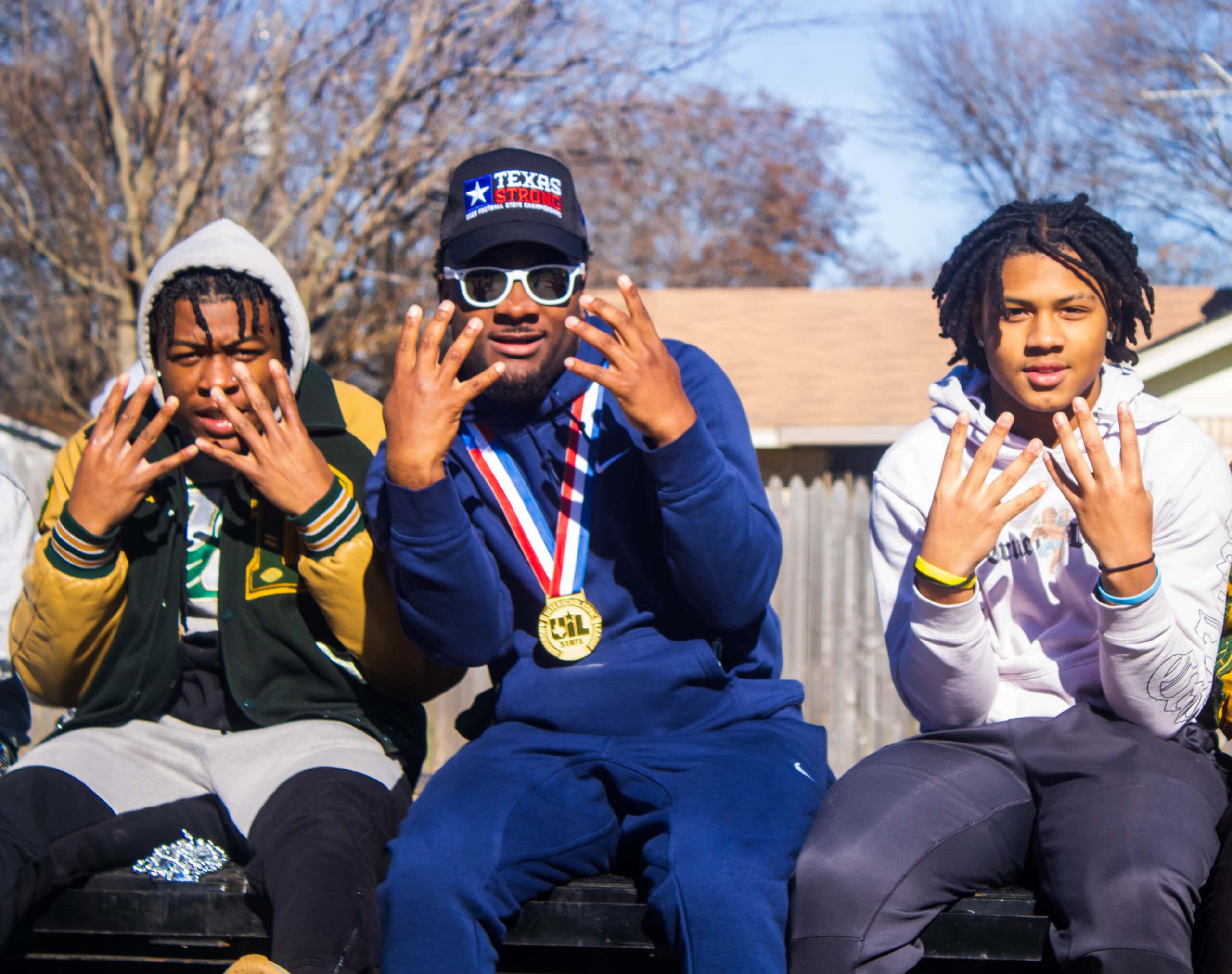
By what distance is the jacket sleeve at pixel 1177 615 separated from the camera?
2.32 m

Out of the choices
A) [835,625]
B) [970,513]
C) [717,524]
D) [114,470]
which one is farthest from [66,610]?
[835,625]

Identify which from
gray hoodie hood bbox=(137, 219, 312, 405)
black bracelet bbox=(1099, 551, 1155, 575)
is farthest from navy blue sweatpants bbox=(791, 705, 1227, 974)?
gray hoodie hood bbox=(137, 219, 312, 405)

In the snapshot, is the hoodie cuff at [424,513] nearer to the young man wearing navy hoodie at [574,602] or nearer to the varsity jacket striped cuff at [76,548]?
the young man wearing navy hoodie at [574,602]

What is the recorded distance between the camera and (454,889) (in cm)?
227

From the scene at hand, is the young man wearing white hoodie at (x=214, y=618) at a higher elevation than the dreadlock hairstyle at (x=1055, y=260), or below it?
below

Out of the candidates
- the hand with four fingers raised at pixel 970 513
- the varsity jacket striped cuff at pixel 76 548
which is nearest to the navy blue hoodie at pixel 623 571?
the hand with four fingers raised at pixel 970 513

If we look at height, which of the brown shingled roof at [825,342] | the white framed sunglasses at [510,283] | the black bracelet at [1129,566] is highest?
the brown shingled roof at [825,342]

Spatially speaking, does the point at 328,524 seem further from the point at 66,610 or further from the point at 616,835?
the point at 616,835

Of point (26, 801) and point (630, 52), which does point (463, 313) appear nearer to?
point (26, 801)

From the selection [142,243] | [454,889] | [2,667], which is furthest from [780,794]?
[142,243]

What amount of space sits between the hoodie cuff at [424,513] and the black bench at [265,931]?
803 millimetres

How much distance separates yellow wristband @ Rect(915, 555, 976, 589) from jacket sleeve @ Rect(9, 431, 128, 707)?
1.87m

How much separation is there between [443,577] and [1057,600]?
53.5 inches

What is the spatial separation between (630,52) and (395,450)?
832 centimetres
